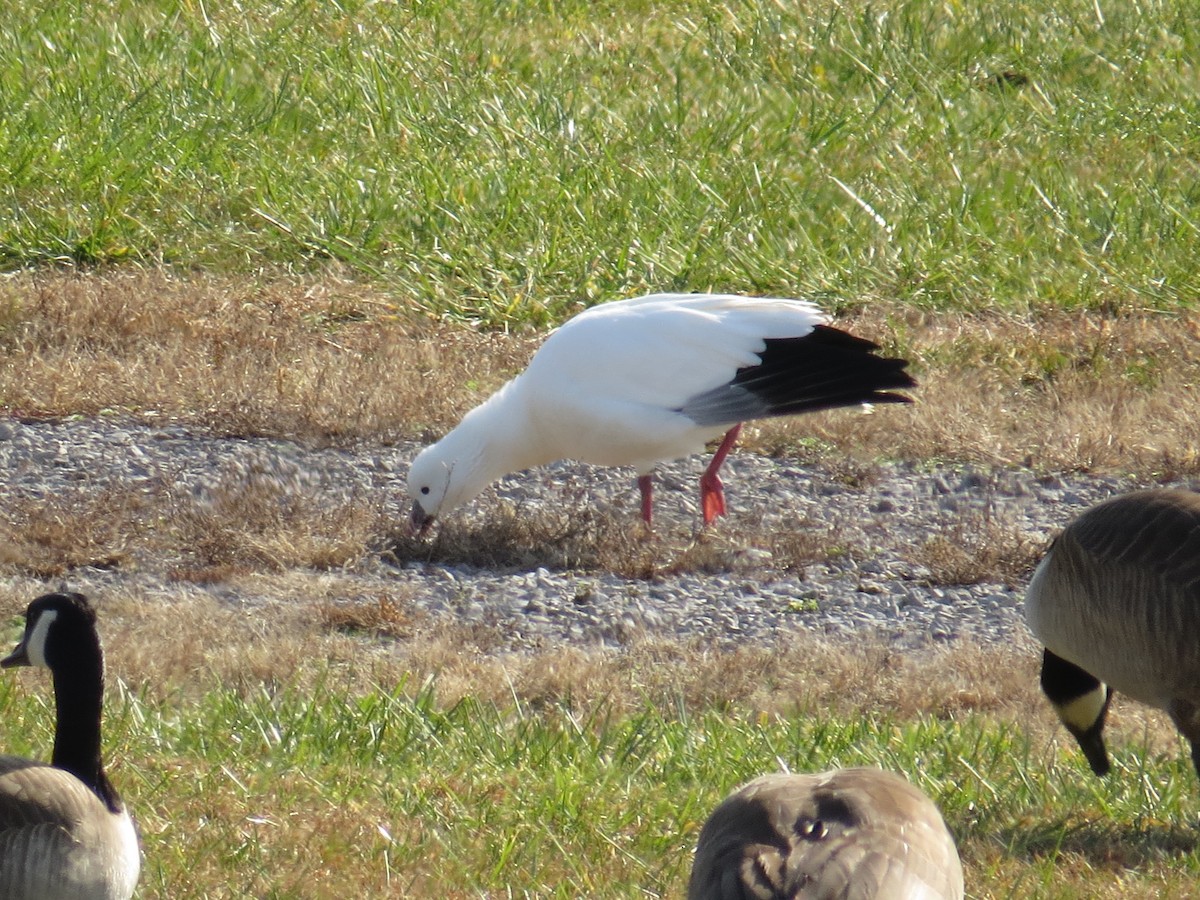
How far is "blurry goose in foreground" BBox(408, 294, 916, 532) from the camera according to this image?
7.44m

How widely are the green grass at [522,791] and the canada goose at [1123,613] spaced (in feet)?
0.64

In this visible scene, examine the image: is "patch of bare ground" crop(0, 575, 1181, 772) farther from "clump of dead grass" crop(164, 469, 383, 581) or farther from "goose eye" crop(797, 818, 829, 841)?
"goose eye" crop(797, 818, 829, 841)

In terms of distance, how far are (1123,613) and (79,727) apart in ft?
8.98

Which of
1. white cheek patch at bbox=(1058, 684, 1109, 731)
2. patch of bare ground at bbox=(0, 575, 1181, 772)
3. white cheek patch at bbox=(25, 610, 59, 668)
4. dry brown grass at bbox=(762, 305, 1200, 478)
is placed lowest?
patch of bare ground at bbox=(0, 575, 1181, 772)

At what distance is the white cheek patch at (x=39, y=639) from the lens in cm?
422

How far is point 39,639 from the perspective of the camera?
168 inches

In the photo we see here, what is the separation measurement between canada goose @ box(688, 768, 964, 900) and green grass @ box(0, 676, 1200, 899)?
73 centimetres

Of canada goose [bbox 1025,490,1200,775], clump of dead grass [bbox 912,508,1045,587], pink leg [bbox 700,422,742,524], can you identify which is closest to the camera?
canada goose [bbox 1025,490,1200,775]

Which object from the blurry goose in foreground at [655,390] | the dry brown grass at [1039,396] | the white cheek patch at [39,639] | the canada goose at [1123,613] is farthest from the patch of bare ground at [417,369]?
the white cheek patch at [39,639]

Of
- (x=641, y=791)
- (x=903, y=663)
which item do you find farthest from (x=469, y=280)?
(x=641, y=791)

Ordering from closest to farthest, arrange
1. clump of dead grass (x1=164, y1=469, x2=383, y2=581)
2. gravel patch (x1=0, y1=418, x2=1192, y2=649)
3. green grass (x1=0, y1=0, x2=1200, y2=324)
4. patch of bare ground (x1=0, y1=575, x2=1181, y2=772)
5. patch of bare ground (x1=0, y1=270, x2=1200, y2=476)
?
patch of bare ground (x1=0, y1=575, x2=1181, y2=772) → gravel patch (x1=0, y1=418, x2=1192, y2=649) → clump of dead grass (x1=164, y1=469, x2=383, y2=581) → patch of bare ground (x1=0, y1=270, x2=1200, y2=476) → green grass (x1=0, y1=0, x2=1200, y2=324)

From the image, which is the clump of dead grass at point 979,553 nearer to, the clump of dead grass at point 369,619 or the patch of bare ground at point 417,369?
the patch of bare ground at point 417,369

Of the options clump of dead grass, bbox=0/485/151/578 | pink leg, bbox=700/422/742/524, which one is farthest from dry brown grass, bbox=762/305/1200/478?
clump of dead grass, bbox=0/485/151/578

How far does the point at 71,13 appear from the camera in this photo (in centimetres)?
1303
